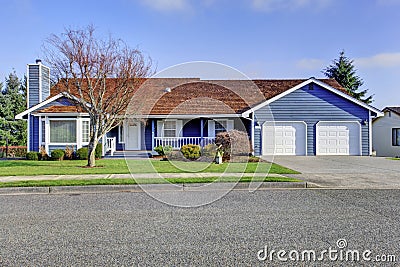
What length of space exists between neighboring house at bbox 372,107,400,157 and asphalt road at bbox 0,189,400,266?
2389 centimetres

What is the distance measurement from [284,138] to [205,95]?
5.96m

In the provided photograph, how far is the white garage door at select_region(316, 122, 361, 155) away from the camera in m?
22.3

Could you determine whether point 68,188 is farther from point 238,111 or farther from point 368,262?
point 238,111

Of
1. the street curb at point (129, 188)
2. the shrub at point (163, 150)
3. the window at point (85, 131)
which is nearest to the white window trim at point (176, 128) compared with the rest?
the shrub at point (163, 150)

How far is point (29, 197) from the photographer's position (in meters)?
9.34

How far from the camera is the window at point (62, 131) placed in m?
21.0

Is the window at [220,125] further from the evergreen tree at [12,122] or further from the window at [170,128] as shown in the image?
the evergreen tree at [12,122]

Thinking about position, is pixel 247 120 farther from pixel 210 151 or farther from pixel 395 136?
pixel 395 136

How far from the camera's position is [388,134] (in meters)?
31.1

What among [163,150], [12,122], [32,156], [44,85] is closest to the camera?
[32,156]

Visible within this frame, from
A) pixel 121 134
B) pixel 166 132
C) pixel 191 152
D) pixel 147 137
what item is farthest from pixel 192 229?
pixel 121 134

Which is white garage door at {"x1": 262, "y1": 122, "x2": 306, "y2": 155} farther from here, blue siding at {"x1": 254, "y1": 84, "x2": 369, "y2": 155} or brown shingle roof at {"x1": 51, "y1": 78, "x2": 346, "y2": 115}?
brown shingle roof at {"x1": 51, "y1": 78, "x2": 346, "y2": 115}

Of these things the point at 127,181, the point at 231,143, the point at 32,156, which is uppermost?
the point at 231,143

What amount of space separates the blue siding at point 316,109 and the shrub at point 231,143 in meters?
4.00
